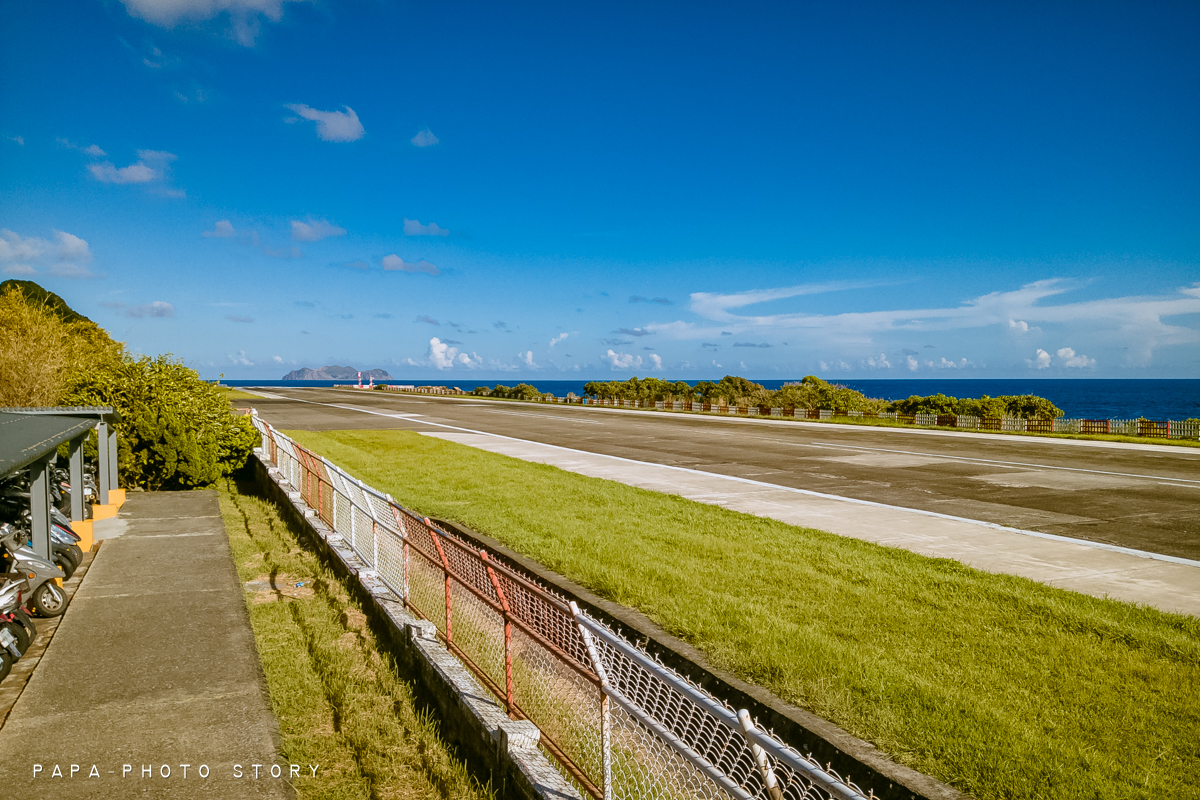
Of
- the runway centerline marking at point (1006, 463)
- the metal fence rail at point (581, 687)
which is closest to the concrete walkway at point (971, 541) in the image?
the metal fence rail at point (581, 687)

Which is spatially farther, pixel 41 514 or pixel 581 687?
pixel 41 514

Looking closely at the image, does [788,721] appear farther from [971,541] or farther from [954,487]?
[954,487]

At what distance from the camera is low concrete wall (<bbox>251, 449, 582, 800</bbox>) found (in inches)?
156

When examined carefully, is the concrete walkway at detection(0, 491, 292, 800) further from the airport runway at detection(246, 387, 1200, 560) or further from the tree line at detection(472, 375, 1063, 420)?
the tree line at detection(472, 375, 1063, 420)

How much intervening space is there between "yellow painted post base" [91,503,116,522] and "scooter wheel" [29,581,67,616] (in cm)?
551

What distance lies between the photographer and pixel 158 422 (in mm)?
15344

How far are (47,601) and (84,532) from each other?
11.1 ft

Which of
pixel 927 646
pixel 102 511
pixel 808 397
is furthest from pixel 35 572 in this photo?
pixel 808 397

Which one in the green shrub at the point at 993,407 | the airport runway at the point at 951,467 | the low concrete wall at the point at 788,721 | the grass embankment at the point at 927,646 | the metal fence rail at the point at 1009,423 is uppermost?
the green shrub at the point at 993,407

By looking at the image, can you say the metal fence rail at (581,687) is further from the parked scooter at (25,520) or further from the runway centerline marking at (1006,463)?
the runway centerline marking at (1006,463)

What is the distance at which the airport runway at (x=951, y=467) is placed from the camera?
1150 cm

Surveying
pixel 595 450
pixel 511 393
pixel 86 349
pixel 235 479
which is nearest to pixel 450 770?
pixel 235 479

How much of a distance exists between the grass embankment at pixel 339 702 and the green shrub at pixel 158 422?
26.2ft

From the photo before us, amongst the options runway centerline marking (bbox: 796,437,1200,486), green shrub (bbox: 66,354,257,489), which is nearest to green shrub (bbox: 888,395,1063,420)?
runway centerline marking (bbox: 796,437,1200,486)
